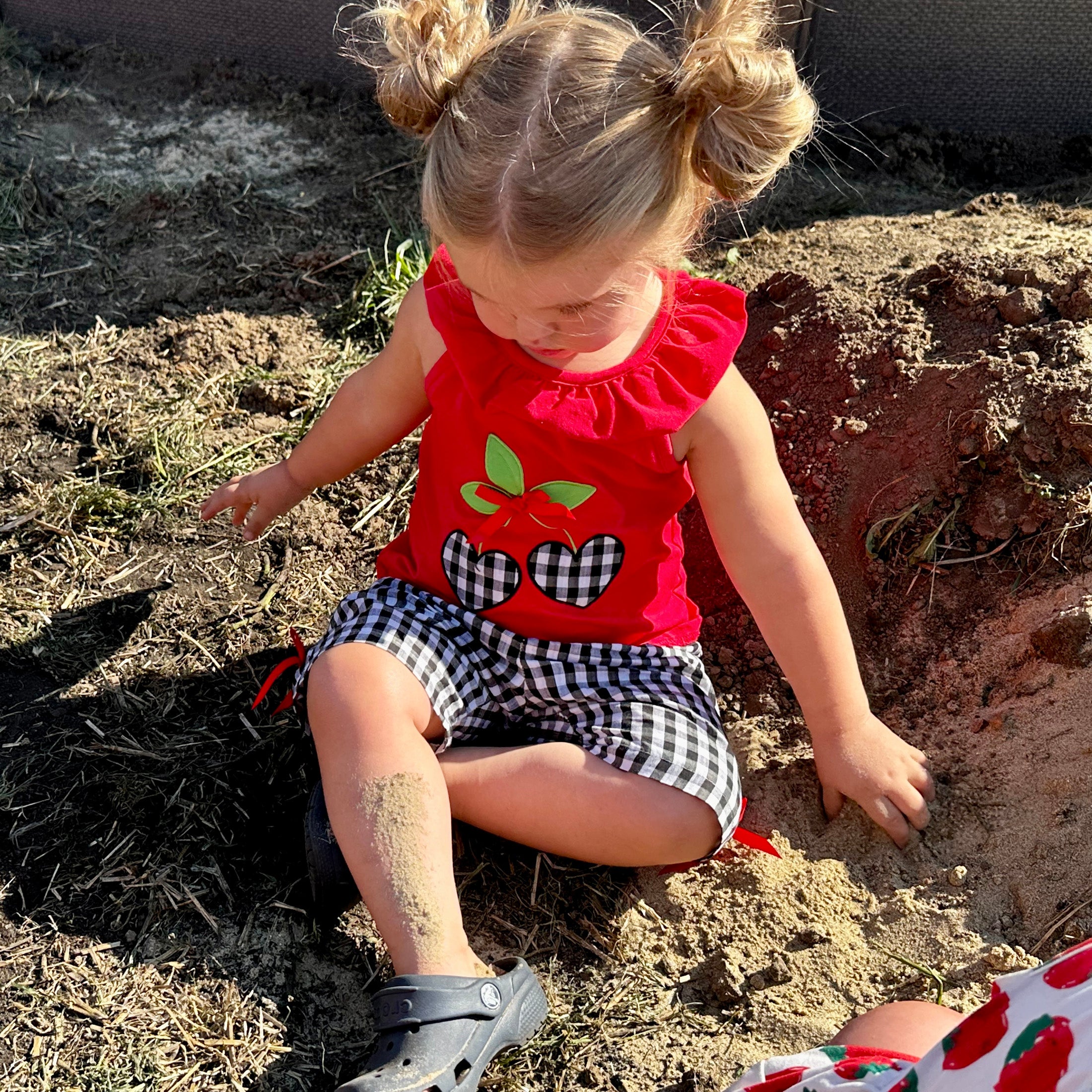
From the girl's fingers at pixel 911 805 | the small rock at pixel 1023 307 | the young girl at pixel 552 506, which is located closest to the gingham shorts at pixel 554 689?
the young girl at pixel 552 506

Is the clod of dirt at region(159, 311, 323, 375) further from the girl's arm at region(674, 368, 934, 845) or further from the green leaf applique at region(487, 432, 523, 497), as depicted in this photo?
the girl's arm at region(674, 368, 934, 845)

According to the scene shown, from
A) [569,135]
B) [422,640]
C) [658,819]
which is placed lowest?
[658,819]

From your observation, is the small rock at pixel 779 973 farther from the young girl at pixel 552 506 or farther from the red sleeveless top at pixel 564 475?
the red sleeveless top at pixel 564 475

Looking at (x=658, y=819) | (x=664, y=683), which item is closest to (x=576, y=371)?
(x=664, y=683)

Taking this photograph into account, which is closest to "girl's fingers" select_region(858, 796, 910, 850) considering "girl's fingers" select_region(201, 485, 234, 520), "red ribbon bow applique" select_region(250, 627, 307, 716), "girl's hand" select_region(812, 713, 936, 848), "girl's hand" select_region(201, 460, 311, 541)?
"girl's hand" select_region(812, 713, 936, 848)

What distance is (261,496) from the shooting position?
2.31 metres

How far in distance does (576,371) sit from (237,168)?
210cm

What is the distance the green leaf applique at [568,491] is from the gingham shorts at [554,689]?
0.26m

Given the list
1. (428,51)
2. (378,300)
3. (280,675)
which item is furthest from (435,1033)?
(378,300)

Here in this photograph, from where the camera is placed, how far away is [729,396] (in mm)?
1927

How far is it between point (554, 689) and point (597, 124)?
96cm

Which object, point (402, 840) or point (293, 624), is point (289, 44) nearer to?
point (293, 624)

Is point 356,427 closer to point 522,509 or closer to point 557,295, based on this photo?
point 522,509

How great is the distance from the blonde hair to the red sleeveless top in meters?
0.26
